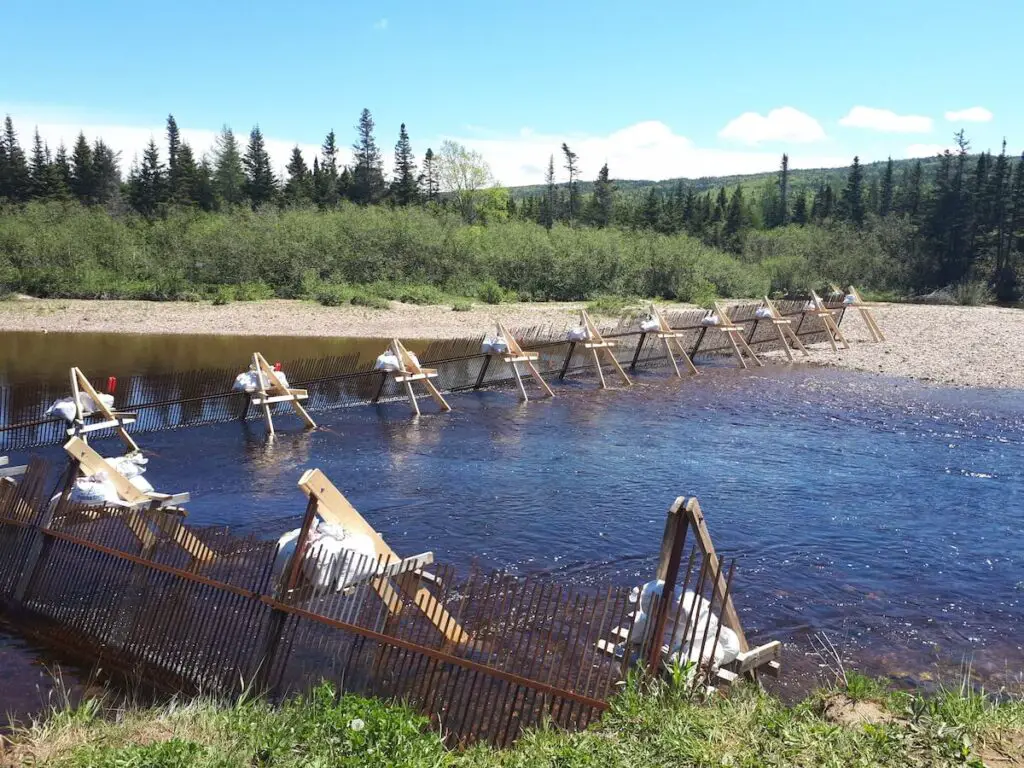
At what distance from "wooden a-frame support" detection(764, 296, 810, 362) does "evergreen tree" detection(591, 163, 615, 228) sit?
57.0m

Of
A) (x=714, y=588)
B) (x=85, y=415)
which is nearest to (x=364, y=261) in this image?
(x=85, y=415)

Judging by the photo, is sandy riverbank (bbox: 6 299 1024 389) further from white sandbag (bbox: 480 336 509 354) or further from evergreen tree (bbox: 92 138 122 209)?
evergreen tree (bbox: 92 138 122 209)

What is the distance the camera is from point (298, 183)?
84.7 m

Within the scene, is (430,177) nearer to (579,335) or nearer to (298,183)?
(298,183)

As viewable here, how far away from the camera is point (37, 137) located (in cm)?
9588

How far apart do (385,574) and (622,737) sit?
2.77m

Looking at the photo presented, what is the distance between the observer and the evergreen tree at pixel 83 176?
82.1m

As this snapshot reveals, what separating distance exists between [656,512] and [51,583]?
8.78m

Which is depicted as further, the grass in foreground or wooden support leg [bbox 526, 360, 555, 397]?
wooden support leg [bbox 526, 360, 555, 397]

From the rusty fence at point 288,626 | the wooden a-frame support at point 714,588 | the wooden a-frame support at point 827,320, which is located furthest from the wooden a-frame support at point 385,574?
the wooden a-frame support at point 827,320

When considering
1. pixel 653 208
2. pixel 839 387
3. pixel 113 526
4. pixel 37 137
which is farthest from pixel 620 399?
pixel 37 137

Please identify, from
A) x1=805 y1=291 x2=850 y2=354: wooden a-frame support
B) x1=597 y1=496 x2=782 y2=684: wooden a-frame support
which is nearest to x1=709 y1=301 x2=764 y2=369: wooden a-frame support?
x1=805 y1=291 x2=850 y2=354: wooden a-frame support

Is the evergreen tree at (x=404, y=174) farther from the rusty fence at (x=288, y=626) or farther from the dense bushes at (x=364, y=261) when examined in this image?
the rusty fence at (x=288, y=626)

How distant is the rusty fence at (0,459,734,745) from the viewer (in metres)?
6.93
